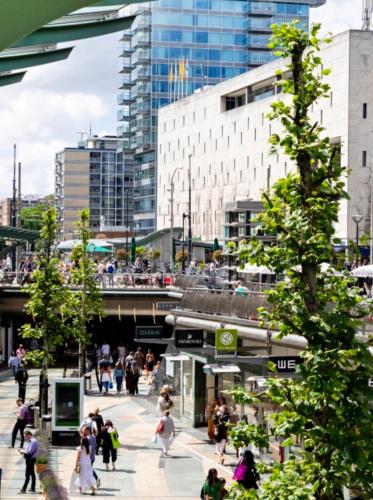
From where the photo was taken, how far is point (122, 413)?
37.2 m

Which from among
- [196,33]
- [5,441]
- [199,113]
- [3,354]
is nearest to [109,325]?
[3,354]

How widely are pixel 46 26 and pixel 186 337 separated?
21.7 meters

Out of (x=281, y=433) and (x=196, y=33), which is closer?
(x=281, y=433)

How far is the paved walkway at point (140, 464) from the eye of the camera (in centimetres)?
2402

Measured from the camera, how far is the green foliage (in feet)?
114

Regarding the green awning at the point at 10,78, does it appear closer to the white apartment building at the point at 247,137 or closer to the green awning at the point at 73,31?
the green awning at the point at 73,31

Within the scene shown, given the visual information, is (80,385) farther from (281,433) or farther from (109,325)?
(109,325)

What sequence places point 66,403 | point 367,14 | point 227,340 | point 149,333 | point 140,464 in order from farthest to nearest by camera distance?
point 367,14
point 149,333
point 227,340
point 66,403
point 140,464

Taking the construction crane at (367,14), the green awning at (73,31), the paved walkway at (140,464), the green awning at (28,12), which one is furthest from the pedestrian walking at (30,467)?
the construction crane at (367,14)

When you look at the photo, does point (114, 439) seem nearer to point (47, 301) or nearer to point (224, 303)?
point (47, 301)

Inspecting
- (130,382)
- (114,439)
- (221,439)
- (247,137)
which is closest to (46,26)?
(114,439)

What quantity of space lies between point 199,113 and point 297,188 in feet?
314

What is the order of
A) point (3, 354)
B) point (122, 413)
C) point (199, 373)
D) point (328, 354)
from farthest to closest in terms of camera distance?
point (3, 354) < point (122, 413) < point (199, 373) < point (328, 354)

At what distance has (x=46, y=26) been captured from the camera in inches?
494
